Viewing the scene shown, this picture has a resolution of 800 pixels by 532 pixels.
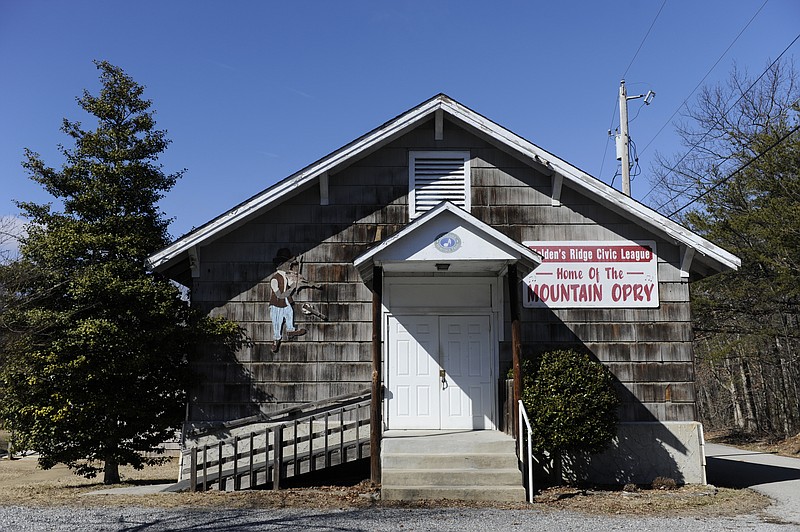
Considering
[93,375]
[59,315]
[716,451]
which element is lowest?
[716,451]

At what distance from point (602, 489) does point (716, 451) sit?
1151 centimetres

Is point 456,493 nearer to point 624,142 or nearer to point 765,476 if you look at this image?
point 765,476

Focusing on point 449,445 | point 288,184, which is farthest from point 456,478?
point 288,184

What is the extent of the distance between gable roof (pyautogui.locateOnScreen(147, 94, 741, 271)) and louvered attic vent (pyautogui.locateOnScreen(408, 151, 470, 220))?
0.57 metres

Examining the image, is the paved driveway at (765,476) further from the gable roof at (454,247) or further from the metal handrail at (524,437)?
the gable roof at (454,247)

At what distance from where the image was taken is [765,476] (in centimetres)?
1342

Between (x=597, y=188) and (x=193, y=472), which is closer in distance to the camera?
(x=193, y=472)

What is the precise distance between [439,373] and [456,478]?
2.64m

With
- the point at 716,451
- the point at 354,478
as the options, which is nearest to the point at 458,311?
the point at 354,478

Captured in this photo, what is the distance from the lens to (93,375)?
1131cm

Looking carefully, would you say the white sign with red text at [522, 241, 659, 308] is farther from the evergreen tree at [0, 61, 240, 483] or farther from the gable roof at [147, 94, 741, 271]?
the evergreen tree at [0, 61, 240, 483]

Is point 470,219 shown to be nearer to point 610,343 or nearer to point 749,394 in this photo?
point 610,343

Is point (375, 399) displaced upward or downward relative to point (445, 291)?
downward

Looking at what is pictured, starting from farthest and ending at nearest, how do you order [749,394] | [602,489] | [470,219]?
[749,394], [602,489], [470,219]
